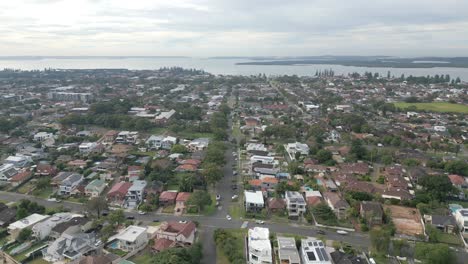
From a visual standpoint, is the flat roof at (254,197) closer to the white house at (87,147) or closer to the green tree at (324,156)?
the green tree at (324,156)

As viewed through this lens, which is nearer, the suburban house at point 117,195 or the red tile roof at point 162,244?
the red tile roof at point 162,244

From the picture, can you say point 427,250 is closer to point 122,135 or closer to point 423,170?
point 423,170

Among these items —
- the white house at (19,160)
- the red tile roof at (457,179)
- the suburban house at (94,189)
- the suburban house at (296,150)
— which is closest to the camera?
the suburban house at (94,189)

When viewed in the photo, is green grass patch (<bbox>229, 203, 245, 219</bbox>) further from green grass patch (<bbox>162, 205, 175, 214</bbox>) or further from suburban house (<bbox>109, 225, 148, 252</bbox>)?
suburban house (<bbox>109, 225, 148, 252</bbox>)

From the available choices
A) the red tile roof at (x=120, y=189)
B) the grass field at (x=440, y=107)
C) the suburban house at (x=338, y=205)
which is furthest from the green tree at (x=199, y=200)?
the grass field at (x=440, y=107)

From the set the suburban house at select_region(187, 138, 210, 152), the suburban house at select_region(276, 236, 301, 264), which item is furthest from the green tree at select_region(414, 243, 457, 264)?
the suburban house at select_region(187, 138, 210, 152)

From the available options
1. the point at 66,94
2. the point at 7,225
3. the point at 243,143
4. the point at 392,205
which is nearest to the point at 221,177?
the point at 243,143

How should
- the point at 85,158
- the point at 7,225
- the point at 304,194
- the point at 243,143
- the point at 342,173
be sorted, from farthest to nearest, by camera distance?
1. the point at 243,143
2. the point at 85,158
3. the point at 342,173
4. the point at 304,194
5. the point at 7,225
